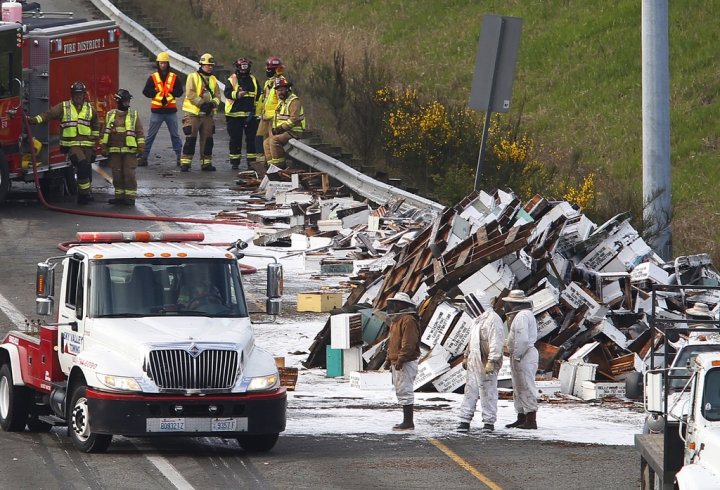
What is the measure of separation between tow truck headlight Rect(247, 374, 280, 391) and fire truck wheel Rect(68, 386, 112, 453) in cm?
128

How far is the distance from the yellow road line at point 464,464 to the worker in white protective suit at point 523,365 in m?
1.04

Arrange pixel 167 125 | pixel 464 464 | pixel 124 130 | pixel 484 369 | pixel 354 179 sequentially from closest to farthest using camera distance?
pixel 464 464
pixel 484 369
pixel 124 130
pixel 354 179
pixel 167 125

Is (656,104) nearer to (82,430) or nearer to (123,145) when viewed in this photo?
(82,430)

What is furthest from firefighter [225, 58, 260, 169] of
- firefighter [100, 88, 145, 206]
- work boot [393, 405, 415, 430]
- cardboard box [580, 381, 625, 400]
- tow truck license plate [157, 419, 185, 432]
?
tow truck license plate [157, 419, 185, 432]

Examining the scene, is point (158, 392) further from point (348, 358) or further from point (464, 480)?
point (348, 358)

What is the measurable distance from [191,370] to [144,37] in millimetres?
25792

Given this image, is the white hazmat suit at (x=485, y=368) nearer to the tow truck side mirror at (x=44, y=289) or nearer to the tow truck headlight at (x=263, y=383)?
the tow truck headlight at (x=263, y=383)

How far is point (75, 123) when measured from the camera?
21.8m

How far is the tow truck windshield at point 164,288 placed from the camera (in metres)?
11.2

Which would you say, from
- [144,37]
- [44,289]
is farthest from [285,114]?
[44,289]

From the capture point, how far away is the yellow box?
55.7 feet

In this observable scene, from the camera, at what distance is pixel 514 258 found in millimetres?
15305

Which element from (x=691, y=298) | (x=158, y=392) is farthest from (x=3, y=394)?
(x=691, y=298)

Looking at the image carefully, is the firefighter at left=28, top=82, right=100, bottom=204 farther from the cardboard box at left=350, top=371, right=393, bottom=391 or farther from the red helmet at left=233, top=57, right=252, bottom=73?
the cardboard box at left=350, top=371, right=393, bottom=391
